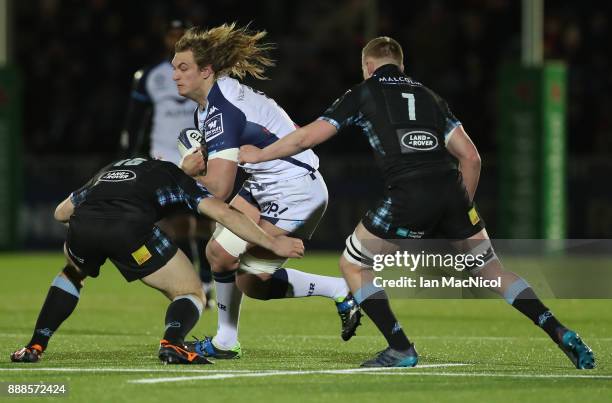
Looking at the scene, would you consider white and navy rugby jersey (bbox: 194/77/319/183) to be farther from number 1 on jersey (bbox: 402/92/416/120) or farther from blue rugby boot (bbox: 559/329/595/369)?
blue rugby boot (bbox: 559/329/595/369)

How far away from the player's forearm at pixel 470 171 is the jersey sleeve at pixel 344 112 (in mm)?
681

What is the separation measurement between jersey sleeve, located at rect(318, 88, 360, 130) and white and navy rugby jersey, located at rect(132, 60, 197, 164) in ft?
13.8

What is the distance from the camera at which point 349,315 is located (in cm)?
877

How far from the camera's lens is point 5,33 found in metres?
19.6

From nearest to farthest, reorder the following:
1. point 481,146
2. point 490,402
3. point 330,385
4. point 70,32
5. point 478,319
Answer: point 490,402, point 330,385, point 478,319, point 481,146, point 70,32

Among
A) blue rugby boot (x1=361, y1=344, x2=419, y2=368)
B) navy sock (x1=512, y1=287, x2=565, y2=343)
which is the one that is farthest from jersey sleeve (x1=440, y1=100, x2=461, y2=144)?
blue rugby boot (x1=361, y1=344, x2=419, y2=368)

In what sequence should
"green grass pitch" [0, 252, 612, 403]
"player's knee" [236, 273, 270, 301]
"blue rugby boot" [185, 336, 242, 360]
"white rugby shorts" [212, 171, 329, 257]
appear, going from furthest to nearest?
"player's knee" [236, 273, 270, 301]
"white rugby shorts" [212, 171, 329, 257]
"blue rugby boot" [185, 336, 242, 360]
"green grass pitch" [0, 252, 612, 403]

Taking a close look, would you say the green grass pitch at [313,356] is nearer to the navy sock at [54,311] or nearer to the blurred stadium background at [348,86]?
the navy sock at [54,311]

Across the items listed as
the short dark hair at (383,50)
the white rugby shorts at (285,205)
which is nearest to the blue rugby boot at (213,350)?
the white rugby shorts at (285,205)

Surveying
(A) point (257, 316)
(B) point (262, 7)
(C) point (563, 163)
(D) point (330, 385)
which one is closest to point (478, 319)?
(A) point (257, 316)

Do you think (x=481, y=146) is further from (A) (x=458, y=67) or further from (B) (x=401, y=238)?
(B) (x=401, y=238)

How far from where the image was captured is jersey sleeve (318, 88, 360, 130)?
25.6ft

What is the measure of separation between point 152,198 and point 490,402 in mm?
2586

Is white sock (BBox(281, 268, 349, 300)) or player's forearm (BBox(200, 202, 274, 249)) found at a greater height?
player's forearm (BBox(200, 202, 274, 249))
